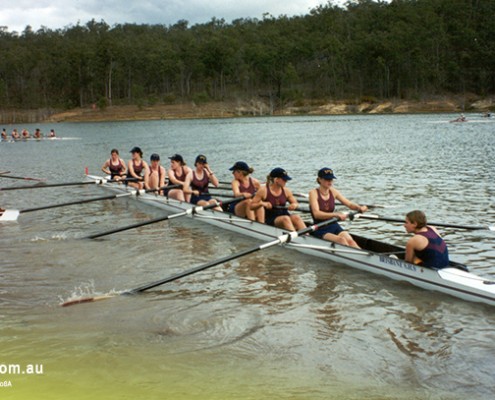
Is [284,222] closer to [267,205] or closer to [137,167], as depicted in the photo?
[267,205]

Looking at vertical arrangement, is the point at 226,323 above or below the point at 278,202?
below

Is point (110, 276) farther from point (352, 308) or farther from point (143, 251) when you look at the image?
point (352, 308)

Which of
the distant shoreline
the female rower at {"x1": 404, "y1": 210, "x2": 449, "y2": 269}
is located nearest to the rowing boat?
the female rower at {"x1": 404, "y1": 210, "x2": 449, "y2": 269}

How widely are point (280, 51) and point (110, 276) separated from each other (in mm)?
120485

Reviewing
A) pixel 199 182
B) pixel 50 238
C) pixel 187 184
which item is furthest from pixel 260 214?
pixel 50 238

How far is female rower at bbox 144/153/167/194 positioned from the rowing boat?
179 inches

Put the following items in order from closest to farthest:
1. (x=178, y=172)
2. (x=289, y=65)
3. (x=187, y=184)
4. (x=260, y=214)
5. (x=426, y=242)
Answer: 1. (x=426, y=242)
2. (x=260, y=214)
3. (x=187, y=184)
4. (x=178, y=172)
5. (x=289, y=65)

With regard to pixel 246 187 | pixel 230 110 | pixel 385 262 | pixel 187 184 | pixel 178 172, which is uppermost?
pixel 230 110

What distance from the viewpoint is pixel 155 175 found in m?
18.0

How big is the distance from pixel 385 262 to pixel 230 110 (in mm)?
105337

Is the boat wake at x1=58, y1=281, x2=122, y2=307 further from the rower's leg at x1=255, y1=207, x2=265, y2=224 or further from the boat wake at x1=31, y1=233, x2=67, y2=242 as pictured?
the rower's leg at x1=255, y1=207, x2=265, y2=224

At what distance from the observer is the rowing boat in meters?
8.46

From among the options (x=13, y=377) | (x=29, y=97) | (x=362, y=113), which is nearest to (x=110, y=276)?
(x=13, y=377)

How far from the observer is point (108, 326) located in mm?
8023
